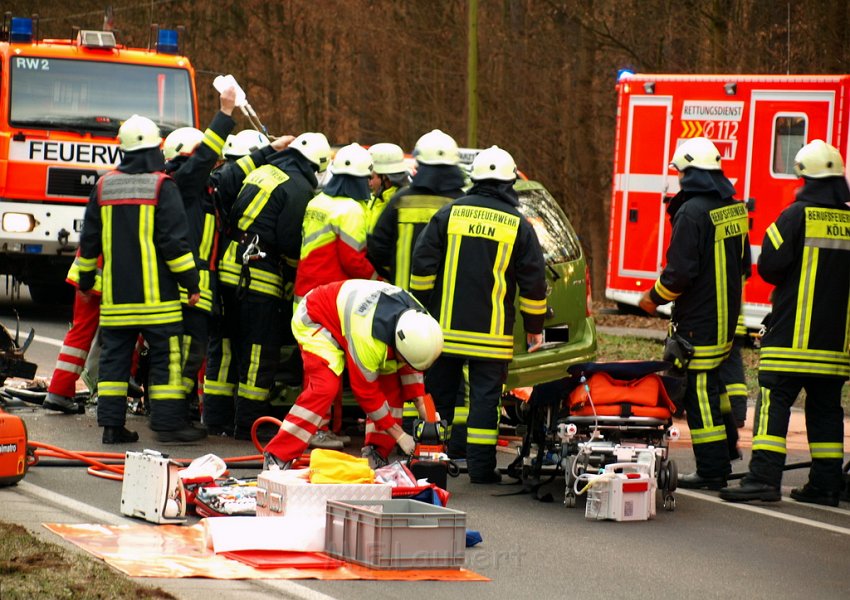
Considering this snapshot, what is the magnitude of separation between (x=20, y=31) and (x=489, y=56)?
14415 millimetres

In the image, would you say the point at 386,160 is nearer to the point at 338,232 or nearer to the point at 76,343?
the point at 338,232

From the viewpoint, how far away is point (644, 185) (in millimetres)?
17766

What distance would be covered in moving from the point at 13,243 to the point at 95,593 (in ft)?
36.2

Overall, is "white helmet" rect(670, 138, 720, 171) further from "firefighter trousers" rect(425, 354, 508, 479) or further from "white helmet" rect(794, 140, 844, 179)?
"firefighter trousers" rect(425, 354, 508, 479)

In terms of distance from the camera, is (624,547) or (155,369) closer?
(624,547)

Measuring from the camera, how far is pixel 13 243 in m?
16.2

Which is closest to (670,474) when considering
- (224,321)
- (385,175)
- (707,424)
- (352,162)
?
(707,424)

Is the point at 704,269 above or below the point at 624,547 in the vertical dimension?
above

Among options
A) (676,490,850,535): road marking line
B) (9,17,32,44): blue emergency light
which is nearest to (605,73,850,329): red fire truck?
(9,17,32,44): blue emergency light

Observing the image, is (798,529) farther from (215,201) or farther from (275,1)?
(275,1)

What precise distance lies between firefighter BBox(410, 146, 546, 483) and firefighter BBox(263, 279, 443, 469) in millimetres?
977

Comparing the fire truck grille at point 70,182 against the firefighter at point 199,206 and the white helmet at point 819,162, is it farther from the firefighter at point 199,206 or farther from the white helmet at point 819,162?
the white helmet at point 819,162

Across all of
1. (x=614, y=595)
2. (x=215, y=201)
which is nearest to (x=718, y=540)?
(x=614, y=595)

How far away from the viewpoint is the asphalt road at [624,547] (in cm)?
652
